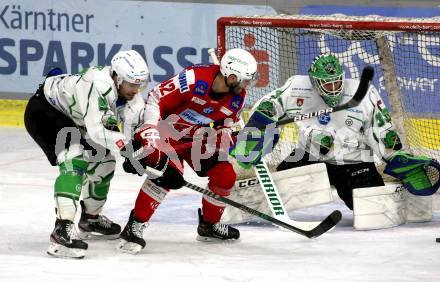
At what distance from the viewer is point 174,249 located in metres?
5.22

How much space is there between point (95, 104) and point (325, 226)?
124 centimetres

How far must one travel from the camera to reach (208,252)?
5.18 meters

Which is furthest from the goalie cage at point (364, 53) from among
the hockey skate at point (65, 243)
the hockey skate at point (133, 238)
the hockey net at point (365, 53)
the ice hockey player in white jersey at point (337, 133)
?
the hockey skate at point (65, 243)

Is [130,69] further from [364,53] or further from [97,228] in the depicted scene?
[364,53]

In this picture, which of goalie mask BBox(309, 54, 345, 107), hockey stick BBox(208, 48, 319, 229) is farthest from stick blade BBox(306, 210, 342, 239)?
goalie mask BBox(309, 54, 345, 107)

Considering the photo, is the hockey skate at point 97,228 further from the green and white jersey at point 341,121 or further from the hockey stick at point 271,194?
the green and white jersey at point 341,121

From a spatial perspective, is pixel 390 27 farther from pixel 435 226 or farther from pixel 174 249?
pixel 174 249

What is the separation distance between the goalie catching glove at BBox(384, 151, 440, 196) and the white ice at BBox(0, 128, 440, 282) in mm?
189

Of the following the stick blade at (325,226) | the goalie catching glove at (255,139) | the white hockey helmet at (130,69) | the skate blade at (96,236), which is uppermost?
the white hockey helmet at (130,69)

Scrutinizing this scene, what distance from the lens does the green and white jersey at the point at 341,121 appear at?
19.0 ft

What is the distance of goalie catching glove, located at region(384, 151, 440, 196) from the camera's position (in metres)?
5.73

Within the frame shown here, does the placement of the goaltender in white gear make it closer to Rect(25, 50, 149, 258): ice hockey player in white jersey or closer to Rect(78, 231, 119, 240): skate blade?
Rect(78, 231, 119, 240): skate blade

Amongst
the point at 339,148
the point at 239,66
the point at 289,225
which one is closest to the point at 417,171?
the point at 339,148

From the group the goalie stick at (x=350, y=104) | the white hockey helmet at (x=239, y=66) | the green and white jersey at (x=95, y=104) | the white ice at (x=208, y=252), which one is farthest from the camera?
the goalie stick at (x=350, y=104)
